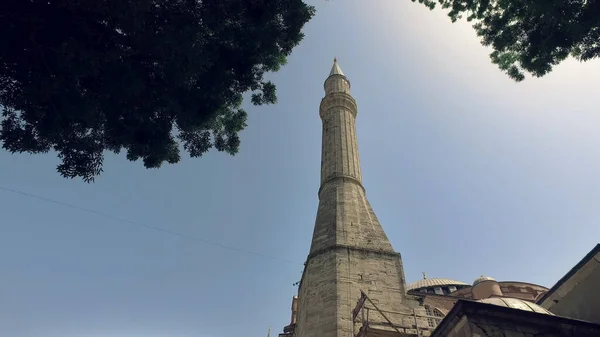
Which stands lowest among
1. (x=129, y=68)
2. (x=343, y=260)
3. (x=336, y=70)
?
(x=129, y=68)

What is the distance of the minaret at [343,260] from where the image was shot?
10344mm

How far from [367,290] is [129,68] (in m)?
8.27

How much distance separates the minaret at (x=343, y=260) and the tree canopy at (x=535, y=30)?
249 inches

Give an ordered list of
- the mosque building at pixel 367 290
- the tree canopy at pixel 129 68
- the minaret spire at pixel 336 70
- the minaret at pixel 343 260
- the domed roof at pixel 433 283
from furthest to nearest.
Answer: the domed roof at pixel 433 283, the minaret spire at pixel 336 70, the minaret at pixel 343 260, the mosque building at pixel 367 290, the tree canopy at pixel 129 68

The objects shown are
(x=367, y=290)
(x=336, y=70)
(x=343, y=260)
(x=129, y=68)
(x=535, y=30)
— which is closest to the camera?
(x=129, y=68)

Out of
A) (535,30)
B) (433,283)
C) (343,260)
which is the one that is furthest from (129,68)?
(433,283)

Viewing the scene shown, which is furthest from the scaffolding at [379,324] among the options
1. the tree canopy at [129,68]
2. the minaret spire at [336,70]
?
the minaret spire at [336,70]

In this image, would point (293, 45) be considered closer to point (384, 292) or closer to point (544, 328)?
point (544, 328)

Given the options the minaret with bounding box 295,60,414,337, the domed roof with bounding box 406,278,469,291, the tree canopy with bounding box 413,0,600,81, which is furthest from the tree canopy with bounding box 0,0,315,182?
the domed roof with bounding box 406,278,469,291

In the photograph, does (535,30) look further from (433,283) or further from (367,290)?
(433,283)

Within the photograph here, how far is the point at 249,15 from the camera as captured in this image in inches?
250

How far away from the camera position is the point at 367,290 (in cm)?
1086

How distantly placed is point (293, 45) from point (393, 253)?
7703 millimetres

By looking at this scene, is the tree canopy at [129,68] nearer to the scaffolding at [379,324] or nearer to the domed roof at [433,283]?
the scaffolding at [379,324]
